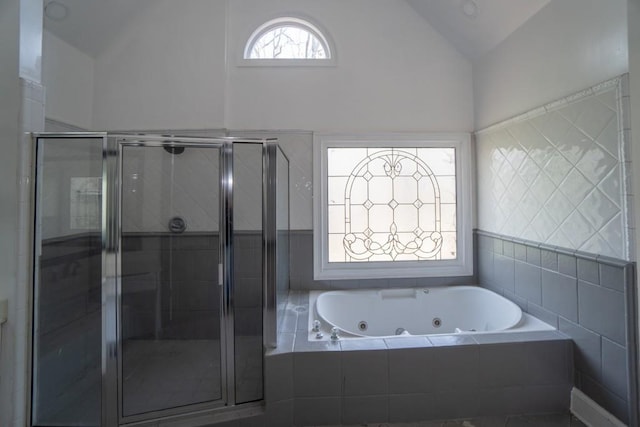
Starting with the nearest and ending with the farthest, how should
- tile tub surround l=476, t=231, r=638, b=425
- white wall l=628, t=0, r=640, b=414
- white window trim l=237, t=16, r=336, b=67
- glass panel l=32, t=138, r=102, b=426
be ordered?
white wall l=628, t=0, r=640, b=414, tile tub surround l=476, t=231, r=638, b=425, glass panel l=32, t=138, r=102, b=426, white window trim l=237, t=16, r=336, b=67

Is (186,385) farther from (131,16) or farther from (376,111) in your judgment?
(131,16)

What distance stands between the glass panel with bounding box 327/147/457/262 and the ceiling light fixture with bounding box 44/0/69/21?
6.79ft

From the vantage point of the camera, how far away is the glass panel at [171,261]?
1.97 metres

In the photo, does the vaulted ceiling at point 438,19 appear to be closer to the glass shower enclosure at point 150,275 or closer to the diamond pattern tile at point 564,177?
the diamond pattern tile at point 564,177

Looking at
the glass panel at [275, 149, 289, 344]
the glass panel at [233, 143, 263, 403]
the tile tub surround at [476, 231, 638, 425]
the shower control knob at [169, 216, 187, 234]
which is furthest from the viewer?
the shower control knob at [169, 216, 187, 234]

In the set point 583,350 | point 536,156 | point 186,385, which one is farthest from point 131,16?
point 583,350

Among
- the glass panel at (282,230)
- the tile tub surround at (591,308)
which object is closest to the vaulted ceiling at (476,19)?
the tile tub surround at (591,308)

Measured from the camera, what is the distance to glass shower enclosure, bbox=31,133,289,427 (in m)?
1.55

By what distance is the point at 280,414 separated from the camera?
60.2 inches

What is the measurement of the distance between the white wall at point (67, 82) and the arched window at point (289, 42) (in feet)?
4.30

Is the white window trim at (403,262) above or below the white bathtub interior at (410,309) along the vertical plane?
above

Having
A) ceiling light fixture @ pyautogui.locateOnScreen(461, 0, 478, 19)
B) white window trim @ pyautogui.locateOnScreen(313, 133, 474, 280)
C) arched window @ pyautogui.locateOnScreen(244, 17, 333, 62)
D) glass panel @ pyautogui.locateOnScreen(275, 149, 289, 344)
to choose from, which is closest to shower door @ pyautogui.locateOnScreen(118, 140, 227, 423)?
glass panel @ pyautogui.locateOnScreen(275, 149, 289, 344)

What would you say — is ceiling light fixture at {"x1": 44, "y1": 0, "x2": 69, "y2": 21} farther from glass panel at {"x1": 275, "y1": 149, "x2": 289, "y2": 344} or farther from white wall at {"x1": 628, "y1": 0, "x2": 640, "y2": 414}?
white wall at {"x1": 628, "y1": 0, "x2": 640, "y2": 414}

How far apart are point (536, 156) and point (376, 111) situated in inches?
48.0
